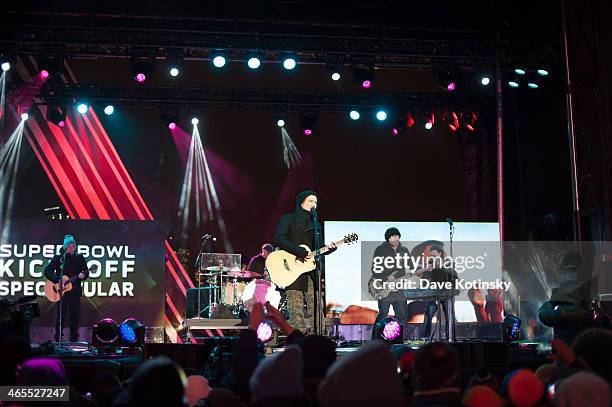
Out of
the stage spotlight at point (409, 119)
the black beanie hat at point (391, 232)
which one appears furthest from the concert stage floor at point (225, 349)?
the stage spotlight at point (409, 119)

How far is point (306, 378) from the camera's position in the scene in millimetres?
3412

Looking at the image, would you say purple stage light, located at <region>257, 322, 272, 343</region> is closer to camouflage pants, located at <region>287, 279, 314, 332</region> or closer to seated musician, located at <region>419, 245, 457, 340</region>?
camouflage pants, located at <region>287, 279, 314, 332</region>

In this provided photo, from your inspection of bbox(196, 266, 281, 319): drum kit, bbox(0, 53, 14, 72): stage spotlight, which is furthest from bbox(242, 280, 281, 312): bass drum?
bbox(0, 53, 14, 72): stage spotlight

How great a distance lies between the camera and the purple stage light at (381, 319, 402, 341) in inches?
363

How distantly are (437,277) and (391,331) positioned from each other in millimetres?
1687

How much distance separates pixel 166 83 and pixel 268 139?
2.12 m

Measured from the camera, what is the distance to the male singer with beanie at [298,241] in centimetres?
923

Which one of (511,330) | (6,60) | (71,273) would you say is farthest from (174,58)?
(511,330)

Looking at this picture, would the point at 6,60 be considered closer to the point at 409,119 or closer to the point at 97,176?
the point at 97,176

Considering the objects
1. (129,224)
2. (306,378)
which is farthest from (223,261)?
(306,378)

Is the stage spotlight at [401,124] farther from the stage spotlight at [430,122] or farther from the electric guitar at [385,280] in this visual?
the electric guitar at [385,280]

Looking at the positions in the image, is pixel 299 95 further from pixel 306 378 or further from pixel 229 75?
pixel 306 378

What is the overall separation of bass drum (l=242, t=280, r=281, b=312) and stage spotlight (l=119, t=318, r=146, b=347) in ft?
5.77

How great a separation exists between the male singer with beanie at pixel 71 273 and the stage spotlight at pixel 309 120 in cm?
433
